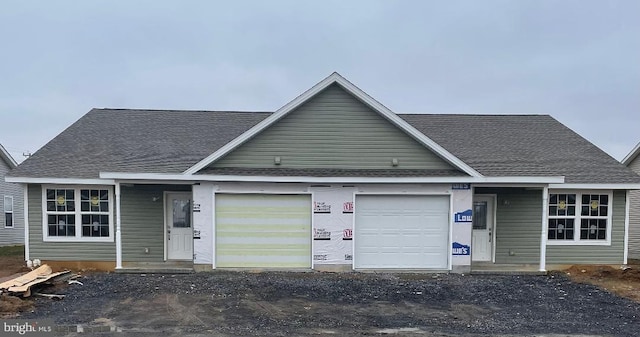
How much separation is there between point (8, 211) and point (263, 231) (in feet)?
51.5

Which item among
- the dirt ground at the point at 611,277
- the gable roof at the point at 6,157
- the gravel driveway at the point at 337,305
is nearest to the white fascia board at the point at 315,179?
the gravel driveway at the point at 337,305

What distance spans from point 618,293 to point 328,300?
707 cm

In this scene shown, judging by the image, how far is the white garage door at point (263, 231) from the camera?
11.3 m

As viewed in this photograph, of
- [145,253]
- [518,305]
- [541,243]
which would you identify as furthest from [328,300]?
[541,243]

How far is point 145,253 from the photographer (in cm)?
1193

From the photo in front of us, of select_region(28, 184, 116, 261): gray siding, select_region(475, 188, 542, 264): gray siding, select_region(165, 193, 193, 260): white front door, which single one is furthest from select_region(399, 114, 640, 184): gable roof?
select_region(28, 184, 116, 261): gray siding

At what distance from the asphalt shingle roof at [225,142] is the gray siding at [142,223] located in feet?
2.69

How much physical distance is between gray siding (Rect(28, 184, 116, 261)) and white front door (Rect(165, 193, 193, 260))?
161 cm

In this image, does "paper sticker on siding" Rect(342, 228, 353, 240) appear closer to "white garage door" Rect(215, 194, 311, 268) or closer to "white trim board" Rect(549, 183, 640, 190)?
"white garage door" Rect(215, 194, 311, 268)

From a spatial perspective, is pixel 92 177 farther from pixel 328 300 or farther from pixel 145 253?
pixel 328 300

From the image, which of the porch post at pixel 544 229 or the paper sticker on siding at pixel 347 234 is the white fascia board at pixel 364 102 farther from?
the paper sticker on siding at pixel 347 234

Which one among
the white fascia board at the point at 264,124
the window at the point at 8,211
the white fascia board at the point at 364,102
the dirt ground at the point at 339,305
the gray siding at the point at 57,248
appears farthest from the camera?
the window at the point at 8,211

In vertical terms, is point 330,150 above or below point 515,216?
above

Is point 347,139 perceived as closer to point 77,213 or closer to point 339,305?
point 339,305
